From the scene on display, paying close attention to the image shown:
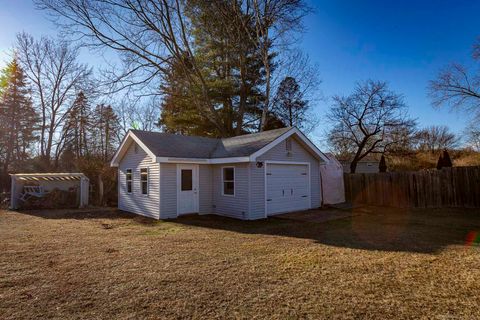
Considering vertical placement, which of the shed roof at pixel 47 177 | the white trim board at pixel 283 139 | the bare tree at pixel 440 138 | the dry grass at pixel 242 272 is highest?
the bare tree at pixel 440 138

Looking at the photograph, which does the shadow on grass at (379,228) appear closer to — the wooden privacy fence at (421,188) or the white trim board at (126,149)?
the wooden privacy fence at (421,188)

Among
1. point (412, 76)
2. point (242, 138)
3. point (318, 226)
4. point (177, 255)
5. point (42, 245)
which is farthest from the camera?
point (412, 76)

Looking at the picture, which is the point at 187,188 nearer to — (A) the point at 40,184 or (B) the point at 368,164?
(A) the point at 40,184

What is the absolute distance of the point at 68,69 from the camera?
27203mm

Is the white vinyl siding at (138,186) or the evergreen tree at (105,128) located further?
the evergreen tree at (105,128)

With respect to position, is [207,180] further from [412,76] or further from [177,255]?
[412,76]

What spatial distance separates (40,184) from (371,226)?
17.4 m

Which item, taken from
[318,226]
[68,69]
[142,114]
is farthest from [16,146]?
[318,226]

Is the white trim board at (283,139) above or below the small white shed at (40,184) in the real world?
above

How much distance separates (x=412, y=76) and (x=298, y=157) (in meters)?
9.32

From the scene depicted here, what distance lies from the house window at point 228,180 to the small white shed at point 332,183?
5708 mm

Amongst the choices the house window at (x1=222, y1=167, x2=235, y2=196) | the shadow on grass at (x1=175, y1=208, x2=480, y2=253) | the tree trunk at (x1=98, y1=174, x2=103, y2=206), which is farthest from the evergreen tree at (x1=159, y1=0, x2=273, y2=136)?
the shadow on grass at (x1=175, y1=208, x2=480, y2=253)

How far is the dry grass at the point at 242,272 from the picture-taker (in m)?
3.82

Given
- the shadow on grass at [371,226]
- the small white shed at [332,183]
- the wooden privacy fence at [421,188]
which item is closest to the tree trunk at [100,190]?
the shadow on grass at [371,226]
